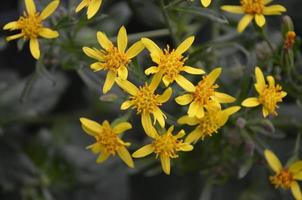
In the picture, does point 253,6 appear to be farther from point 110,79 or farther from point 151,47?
point 110,79

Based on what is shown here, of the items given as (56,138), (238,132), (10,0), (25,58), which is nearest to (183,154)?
(238,132)

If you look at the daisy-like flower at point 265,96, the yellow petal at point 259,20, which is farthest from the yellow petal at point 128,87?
the yellow petal at point 259,20

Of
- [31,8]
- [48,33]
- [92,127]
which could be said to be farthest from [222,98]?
[31,8]

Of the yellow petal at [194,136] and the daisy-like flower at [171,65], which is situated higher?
the daisy-like flower at [171,65]

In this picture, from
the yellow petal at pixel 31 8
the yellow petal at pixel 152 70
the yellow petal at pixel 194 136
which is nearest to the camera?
the yellow petal at pixel 152 70

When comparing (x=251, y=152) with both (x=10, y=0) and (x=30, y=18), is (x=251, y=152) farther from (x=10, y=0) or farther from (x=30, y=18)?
(x=10, y=0)

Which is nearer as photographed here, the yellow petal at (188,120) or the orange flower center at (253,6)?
the yellow petal at (188,120)

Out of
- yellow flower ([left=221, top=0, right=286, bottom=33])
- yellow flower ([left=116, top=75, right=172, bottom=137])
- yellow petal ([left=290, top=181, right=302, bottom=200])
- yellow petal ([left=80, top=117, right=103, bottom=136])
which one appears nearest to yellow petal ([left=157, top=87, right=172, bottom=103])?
yellow flower ([left=116, top=75, right=172, bottom=137])

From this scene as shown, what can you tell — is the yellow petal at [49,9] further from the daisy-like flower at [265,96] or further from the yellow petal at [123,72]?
the daisy-like flower at [265,96]
